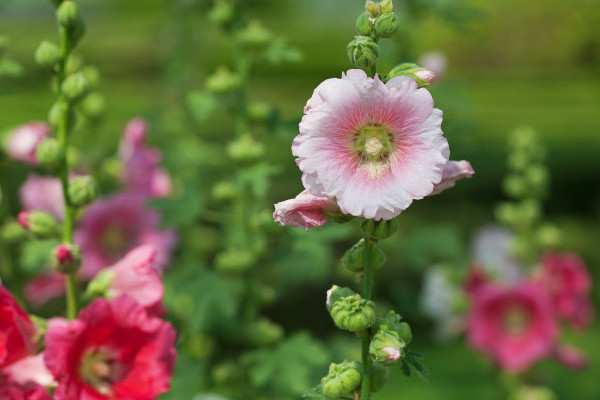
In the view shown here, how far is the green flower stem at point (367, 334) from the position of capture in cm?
62

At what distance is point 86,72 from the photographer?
4.64 feet

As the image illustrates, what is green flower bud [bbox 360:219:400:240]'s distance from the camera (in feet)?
2.01

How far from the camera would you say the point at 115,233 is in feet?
4.83

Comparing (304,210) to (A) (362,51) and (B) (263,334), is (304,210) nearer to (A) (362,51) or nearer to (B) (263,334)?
(A) (362,51)

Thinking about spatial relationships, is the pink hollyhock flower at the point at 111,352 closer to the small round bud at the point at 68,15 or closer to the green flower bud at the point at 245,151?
the small round bud at the point at 68,15

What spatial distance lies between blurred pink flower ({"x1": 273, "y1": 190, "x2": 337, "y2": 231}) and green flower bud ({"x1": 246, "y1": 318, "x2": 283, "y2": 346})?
1.65ft

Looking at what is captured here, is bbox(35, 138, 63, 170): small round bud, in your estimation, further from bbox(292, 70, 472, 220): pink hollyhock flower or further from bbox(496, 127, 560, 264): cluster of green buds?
bbox(496, 127, 560, 264): cluster of green buds

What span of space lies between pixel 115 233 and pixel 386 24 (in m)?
0.96

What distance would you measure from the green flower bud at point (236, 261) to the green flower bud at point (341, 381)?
54 centimetres

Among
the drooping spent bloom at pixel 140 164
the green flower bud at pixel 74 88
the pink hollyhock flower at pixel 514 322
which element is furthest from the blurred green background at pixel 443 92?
the green flower bud at pixel 74 88

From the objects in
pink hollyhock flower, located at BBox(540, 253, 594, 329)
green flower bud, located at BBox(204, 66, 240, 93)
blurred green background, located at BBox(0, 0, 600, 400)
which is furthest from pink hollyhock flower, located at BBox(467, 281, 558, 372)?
green flower bud, located at BBox(204, 66, 240, 93)

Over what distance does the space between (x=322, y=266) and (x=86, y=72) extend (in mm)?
528

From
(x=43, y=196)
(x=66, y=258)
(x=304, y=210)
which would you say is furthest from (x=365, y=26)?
(x=43, y=196)

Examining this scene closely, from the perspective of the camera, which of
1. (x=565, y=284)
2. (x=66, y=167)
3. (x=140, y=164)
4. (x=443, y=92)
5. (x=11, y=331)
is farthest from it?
(x=443, y=92)
